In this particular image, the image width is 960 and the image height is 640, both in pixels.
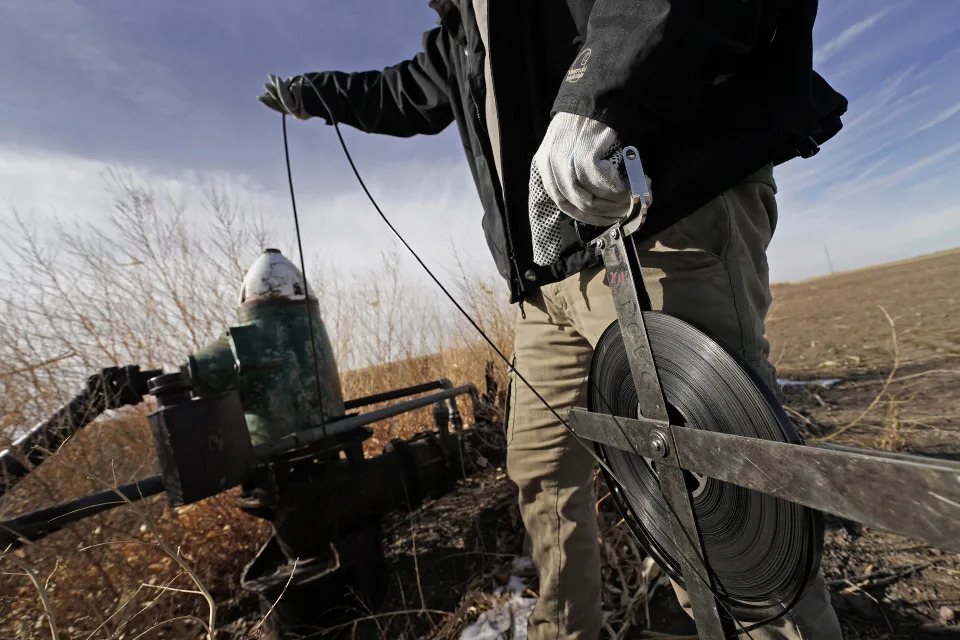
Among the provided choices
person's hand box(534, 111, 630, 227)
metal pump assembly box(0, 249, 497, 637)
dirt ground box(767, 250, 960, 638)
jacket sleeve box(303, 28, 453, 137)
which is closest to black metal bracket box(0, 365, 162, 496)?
metal pump assembly box(0, 249, 497, 637)

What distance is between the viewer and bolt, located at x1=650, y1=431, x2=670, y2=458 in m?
1.09

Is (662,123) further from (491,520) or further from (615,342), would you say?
A: (491,520)

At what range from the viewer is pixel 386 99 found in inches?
91.0

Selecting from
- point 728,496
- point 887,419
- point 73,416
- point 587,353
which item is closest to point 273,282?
point 73,416

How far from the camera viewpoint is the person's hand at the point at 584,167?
1.05 metres

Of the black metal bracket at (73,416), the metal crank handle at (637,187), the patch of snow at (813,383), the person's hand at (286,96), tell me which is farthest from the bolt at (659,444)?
the patch of snow at (813,383)

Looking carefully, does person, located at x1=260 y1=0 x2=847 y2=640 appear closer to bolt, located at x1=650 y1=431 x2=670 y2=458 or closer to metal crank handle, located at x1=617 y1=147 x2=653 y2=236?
metal crank handle, located at x1=617 y1=147 x2=653 y2=236

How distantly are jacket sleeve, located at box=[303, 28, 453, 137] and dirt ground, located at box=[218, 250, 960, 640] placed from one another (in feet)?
7.12

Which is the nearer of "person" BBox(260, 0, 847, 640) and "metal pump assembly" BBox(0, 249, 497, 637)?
"person" BBox(260, 0, 847, 640)

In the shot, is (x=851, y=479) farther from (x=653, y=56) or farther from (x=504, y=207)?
(x=504, y=207)

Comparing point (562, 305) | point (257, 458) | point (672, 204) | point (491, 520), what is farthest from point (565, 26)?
point (491, 520)

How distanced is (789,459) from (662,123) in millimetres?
738

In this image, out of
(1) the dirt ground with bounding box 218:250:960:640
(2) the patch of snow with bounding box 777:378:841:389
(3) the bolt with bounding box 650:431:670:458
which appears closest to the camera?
(3) the bolt with bounding box 650:431:670:458

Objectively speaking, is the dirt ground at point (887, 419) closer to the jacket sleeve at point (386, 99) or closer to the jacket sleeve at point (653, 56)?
the jacket sleeve at point (653, 56)
